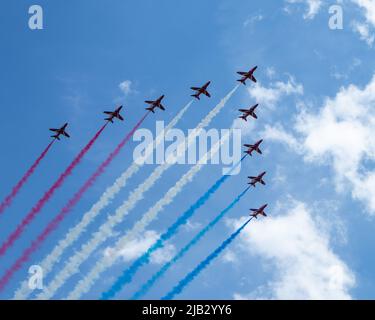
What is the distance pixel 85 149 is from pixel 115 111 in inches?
627

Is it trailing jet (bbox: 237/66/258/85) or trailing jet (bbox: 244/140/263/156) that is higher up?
trailing jet (bbox: 237/66/258/85)

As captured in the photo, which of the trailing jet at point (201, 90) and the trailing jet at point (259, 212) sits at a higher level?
the trailing jet at point (201, 90)

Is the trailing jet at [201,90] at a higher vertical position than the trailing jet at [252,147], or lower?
higher

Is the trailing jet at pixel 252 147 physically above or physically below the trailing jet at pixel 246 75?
below

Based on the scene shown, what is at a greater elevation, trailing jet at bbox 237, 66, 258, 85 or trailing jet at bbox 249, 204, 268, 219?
trailing jet at bbox 237, 66, 258, 85

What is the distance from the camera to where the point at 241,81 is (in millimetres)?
138125

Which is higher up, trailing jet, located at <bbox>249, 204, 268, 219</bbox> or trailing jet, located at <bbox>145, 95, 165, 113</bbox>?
trailing jet, located at <bbox>145, 95, 165, 113</bbox>

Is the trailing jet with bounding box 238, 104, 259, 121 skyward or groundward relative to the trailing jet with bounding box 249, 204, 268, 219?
skyward
